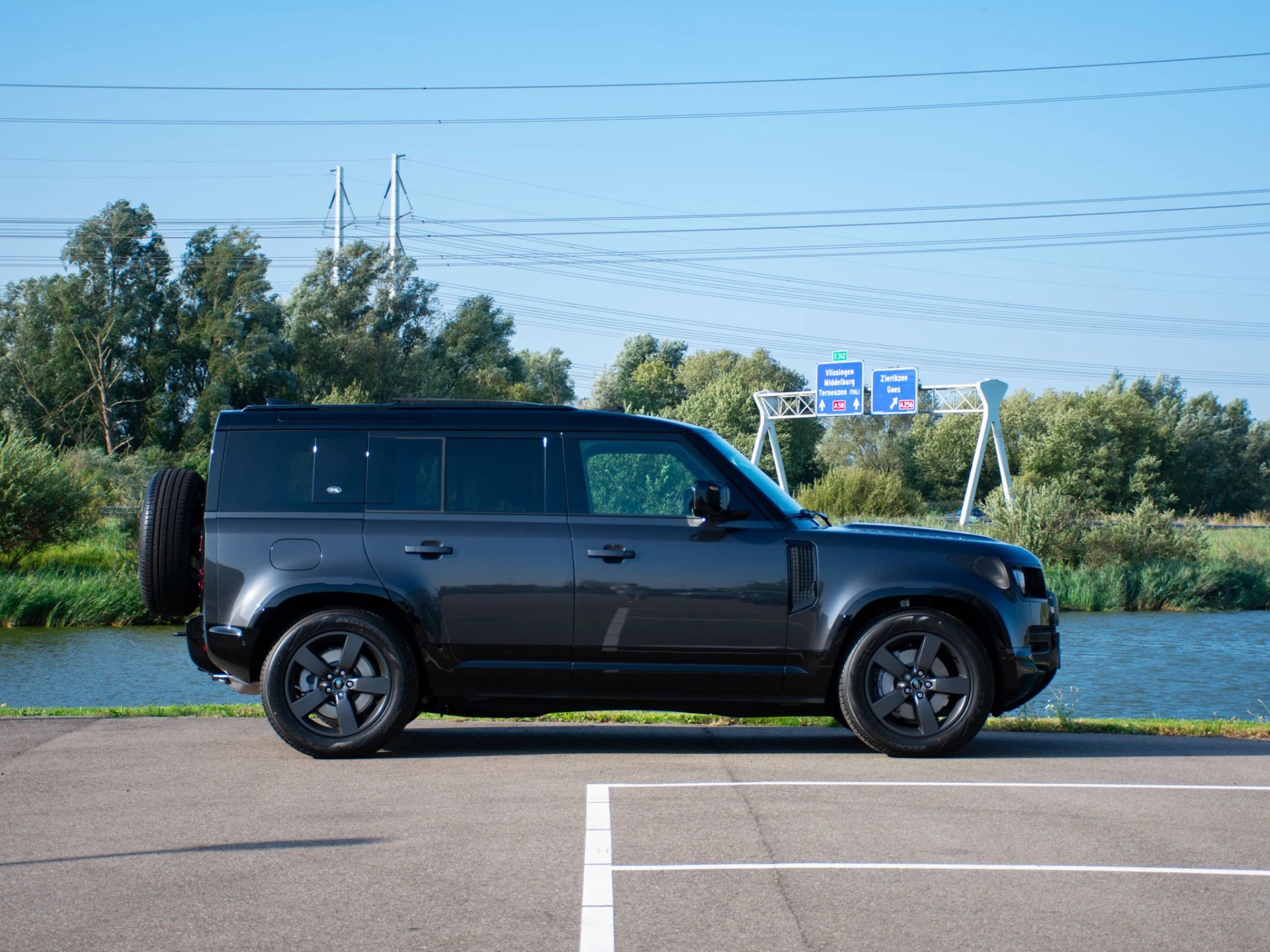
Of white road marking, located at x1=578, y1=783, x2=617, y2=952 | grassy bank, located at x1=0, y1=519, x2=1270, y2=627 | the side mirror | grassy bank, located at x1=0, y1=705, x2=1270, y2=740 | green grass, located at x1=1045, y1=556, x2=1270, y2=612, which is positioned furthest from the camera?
green grass, located at x1=1045, y1=556, x2=1270, y2=612

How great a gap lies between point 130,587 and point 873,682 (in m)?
19.4

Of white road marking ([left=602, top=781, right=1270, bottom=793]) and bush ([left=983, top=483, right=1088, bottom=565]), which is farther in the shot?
bush ([left=983, top=483, right=1088, bottom=565])

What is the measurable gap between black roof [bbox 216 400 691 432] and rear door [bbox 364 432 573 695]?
1.17 ft

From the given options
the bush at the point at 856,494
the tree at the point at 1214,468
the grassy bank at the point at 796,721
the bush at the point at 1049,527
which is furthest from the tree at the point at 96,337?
the tree at the point at 1214,468

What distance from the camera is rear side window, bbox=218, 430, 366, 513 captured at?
8406 millimetres

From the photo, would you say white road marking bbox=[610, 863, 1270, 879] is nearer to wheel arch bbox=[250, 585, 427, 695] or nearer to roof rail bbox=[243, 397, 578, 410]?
wheel arch bbox=[250, 585, 427, 695]

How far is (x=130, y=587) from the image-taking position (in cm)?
2455

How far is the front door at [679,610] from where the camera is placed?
8.19 meters

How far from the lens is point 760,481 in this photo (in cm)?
865

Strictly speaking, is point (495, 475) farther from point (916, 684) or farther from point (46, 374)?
point (46, 374)

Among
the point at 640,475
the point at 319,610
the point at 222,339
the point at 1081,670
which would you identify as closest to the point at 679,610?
the point at 640,475

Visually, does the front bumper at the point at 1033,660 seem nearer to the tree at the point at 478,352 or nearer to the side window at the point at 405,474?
the side window at the point at 405,474

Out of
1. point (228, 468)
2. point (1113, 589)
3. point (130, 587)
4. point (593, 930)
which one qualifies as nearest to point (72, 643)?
point (130, 587)

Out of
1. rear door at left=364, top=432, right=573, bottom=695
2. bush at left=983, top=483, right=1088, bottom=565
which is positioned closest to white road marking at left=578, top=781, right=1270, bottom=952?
rear door at left=364, top=432, right=573, bottom=695
